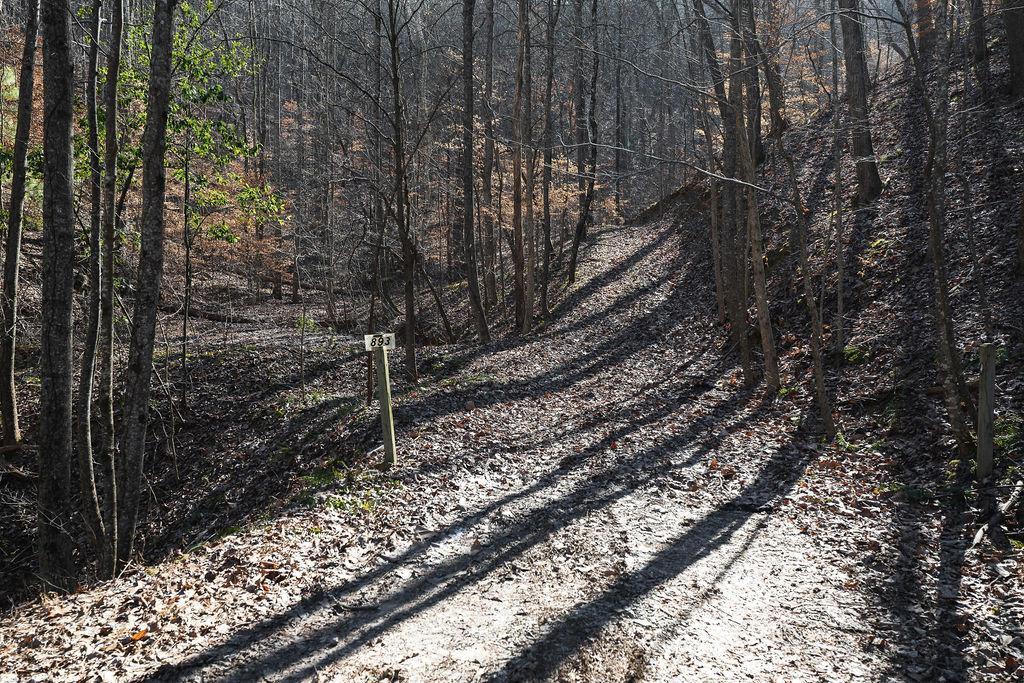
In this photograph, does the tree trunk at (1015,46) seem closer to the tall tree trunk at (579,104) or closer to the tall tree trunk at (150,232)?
the tall tree trunk at (579,104)

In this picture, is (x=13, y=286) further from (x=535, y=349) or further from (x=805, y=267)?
(x=805, y=267)

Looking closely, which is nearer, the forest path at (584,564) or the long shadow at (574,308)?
the forest path at (584,564)

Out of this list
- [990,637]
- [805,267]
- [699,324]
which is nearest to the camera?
[990,637]

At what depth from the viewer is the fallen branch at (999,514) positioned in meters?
5.21

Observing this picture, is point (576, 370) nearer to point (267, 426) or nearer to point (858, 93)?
point (267, 426)

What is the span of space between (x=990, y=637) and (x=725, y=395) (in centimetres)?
680

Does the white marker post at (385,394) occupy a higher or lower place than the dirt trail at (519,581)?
higher

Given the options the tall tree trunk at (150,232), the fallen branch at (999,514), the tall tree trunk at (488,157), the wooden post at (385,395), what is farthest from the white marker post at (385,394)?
the tall tree trunk at (488,157)

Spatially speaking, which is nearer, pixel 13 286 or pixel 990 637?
pixel 990 637

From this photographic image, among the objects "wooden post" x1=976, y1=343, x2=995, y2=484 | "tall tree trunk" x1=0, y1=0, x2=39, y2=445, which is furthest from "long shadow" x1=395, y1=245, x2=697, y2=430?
"wooden post" x1=976, y1=343, x2=995, y2=484

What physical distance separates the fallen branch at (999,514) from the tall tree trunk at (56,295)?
28.6ft

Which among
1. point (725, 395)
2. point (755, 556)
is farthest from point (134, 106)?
point (755, 556)

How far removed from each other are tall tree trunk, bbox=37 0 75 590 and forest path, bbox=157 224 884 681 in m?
3.52

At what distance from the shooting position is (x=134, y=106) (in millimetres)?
12227
